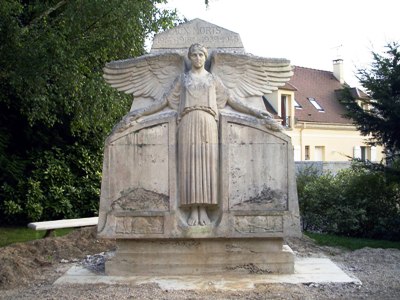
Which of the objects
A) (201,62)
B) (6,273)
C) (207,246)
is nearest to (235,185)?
(207,246)

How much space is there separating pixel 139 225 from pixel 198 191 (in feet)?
2.73

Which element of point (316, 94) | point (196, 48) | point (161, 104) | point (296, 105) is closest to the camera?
point (196, 48)

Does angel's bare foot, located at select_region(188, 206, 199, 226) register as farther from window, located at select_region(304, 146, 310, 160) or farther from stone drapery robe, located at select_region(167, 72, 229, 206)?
window, located at select_region(304, 146, 310, 160)

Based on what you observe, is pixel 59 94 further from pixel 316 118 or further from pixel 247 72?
pixel 316 118

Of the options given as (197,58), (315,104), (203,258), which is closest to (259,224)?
(203,258)

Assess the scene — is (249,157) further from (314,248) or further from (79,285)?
(314,248)

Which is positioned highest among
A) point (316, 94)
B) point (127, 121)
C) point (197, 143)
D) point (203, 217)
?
point (316, 94)

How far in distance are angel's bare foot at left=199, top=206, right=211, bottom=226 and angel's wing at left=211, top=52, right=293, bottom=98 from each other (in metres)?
1.53

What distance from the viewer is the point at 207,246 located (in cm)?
706

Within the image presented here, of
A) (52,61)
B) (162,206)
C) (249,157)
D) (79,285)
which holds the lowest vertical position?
(79,285)

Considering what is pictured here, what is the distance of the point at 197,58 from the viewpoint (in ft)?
23.3

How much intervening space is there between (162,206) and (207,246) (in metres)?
0.74

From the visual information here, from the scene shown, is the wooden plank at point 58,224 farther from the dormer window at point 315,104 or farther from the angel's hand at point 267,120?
the dormer window at point 315,104

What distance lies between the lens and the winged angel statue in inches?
274
